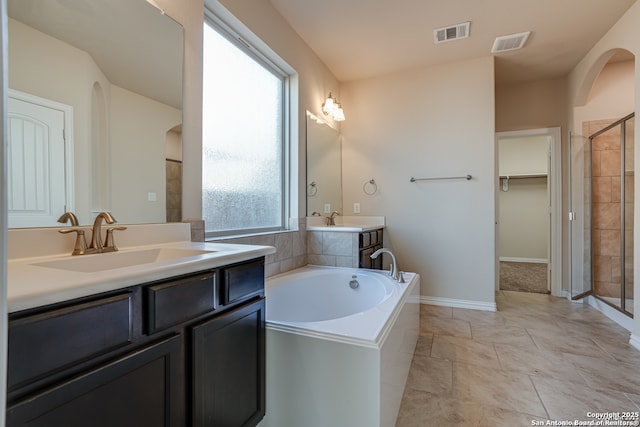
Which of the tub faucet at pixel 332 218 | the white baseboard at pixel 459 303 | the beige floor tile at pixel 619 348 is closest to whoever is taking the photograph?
the beige floor tile at pixel 619 348

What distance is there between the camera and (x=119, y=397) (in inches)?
29.1

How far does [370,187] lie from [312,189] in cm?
90

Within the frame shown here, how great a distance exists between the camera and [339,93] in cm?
367

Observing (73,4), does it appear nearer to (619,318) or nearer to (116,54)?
(116,54)

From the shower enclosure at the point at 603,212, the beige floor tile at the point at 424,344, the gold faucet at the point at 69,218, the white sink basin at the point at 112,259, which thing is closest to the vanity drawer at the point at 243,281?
the white sink basin at the point at 112,259

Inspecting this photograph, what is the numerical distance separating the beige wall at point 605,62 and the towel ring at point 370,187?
215 centimetres

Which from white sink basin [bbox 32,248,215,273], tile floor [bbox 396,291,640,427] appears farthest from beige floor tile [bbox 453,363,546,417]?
white sink basin [bbox 32,248,215,273]

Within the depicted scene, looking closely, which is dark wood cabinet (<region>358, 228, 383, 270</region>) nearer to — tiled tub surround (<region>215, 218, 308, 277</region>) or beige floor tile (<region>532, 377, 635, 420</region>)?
tiled tub surround (<region>215, 218, 308, 277</region>)

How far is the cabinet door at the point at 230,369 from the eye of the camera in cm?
97

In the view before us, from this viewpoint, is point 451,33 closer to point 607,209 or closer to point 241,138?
point 241,138

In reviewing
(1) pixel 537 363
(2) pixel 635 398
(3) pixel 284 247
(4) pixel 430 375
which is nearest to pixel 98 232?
(3) pixel 284 247

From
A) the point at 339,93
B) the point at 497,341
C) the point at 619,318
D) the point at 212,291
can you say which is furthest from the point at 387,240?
the point at 212,291

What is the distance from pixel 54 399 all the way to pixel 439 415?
159 centimetres

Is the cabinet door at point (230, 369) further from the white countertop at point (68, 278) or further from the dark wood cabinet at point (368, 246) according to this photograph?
the dark wood cabinet at point (368, 246)
